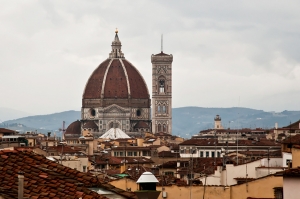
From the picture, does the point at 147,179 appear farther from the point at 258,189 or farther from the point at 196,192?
the point at 196,192

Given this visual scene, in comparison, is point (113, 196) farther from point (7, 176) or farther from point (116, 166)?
point (116, 166)

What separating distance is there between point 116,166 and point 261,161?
1534 inches

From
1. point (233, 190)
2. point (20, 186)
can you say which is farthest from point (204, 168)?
point (20, 186)

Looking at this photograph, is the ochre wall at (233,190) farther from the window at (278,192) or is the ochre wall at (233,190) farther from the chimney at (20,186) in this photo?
the chimney at (20,186)

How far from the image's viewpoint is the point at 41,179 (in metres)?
12.7

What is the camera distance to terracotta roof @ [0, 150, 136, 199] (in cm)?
1200

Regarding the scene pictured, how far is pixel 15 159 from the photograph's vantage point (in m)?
13.4

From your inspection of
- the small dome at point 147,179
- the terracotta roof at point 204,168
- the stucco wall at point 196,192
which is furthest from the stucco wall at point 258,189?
the terracotta roof at point 204,168

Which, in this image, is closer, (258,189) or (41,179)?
(41,179)

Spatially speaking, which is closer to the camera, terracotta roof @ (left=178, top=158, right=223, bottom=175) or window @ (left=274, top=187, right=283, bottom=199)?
window @ (left=274, top=187, right=283, bottom=199)

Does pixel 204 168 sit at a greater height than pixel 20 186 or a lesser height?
greater

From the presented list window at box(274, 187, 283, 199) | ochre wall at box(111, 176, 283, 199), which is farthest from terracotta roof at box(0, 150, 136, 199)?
ochre wall at box(111, 176, 283, 199)

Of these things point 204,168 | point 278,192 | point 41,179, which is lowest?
point 278,192

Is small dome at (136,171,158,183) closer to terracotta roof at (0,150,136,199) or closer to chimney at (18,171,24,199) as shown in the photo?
terracotta roof at (0,150,136,199)
